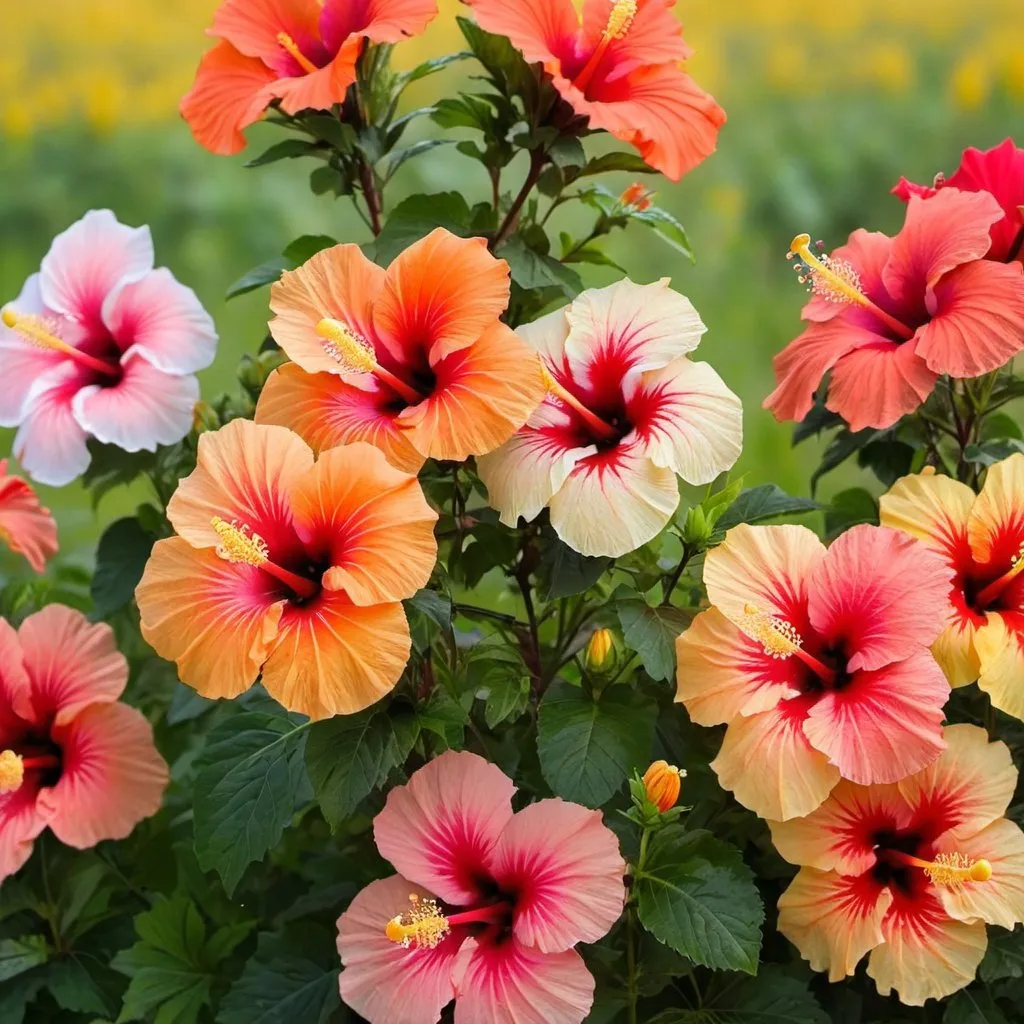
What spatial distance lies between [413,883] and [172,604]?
0.27m

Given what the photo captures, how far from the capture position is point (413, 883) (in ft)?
3.21

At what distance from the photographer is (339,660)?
87cm

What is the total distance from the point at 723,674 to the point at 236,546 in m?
0.35

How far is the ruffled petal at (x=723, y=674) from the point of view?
933mm

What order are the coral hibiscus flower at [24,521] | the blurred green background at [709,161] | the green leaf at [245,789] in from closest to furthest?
1. the green leaf at [245,789]
2. the coral hibiscus flower at [24,521]
3. the blurred green background at [709,161]

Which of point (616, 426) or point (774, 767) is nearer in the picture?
point (774, 767)

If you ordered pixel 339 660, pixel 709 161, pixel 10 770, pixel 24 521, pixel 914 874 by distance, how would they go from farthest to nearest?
pixel 709 161
pixel 24 521
pixel 10 770
pixel 914 874
pixel 339 660

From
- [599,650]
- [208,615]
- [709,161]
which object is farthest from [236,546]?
[709,161]

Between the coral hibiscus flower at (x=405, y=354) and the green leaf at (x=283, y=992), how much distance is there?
1.52 feet

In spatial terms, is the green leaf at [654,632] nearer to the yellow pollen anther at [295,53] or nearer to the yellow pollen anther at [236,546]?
the yellow pollen anther at [236,546]

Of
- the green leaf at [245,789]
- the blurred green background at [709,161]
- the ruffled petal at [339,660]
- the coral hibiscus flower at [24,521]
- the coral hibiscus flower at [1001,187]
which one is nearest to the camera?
the ruffled petal at [339,660]

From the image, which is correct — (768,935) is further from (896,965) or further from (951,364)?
(951,364)

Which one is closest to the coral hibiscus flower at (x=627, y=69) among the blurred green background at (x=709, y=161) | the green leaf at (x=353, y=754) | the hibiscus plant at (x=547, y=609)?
the hibiscus plant at (x=547, y=609)

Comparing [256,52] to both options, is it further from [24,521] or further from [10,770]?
[10,770]
